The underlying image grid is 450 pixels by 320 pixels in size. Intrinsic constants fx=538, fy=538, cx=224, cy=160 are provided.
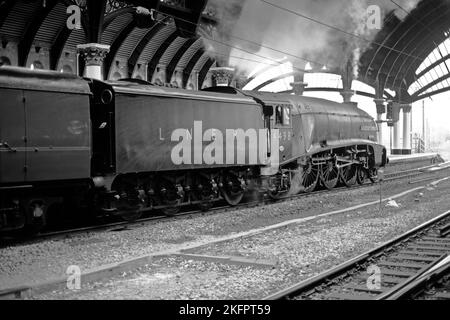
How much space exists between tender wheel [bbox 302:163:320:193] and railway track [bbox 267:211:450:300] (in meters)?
7.26

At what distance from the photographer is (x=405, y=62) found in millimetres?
41969

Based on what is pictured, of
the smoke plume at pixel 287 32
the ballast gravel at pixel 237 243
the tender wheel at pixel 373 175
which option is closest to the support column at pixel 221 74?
the smoke plume at pixel 287 32

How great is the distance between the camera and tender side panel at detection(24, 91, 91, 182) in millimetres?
8547

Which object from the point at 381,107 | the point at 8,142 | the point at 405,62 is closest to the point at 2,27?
the point at 8,142

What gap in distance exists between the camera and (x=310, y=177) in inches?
675

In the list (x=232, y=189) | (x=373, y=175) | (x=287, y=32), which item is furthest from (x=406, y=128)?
(x=232, y=189)

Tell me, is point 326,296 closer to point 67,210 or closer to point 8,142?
point 8,142

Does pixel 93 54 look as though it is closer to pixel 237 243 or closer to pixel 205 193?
pixel 205 193

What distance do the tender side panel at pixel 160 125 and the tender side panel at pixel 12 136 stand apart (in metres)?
2.07

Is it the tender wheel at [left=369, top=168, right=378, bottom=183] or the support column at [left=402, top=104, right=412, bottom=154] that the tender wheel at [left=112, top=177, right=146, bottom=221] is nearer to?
the tender wheel at [left=369, top=168, right=378, bottom=183]

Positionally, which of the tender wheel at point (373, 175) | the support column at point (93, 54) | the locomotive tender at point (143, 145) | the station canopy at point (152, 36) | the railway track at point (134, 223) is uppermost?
the station canopy at point (152, 36)

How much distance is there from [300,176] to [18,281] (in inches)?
415

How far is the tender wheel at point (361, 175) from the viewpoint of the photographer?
20141mm

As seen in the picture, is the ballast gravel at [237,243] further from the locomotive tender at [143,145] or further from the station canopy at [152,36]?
the station canopy at [152,36]
